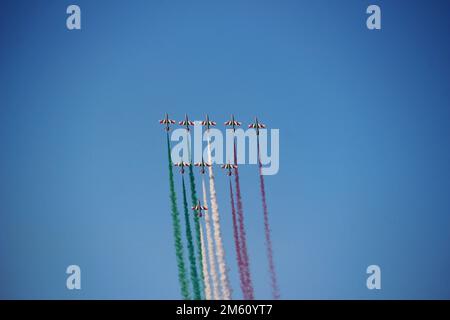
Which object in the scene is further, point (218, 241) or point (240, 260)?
point (218, 241)

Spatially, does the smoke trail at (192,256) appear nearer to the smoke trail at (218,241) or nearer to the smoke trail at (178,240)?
the smoke trail at (178,240)

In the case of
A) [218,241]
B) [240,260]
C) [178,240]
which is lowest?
[240,260]

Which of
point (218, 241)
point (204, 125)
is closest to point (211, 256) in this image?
point (218, 241)

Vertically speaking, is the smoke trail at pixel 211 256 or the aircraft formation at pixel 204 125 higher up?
the aircraft formation at pixel 204 125

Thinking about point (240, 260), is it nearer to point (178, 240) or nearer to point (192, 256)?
point (192, 256)

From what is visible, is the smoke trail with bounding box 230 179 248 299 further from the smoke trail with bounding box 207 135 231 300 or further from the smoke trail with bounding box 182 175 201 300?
the smoke trail with bounding box 182 175 201 300

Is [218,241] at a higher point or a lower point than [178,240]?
lower

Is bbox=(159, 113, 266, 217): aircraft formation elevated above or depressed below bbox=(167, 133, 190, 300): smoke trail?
above

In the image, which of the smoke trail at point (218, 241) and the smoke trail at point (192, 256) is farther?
the smoke trail at point (218, 241)

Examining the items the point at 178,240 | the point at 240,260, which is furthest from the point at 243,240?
the point at 178,240

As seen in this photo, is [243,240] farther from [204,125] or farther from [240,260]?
[204,125]
